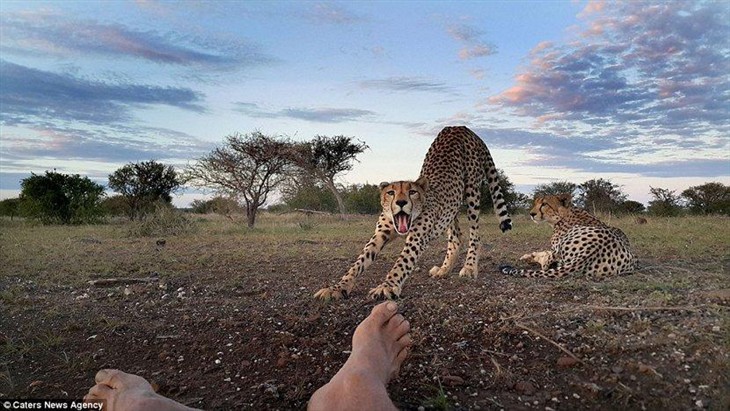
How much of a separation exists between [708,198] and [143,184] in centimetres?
2149

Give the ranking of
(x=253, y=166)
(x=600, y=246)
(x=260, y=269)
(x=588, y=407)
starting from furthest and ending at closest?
(x=253, y=166) → (x=260, y=269) → (x=600, y=246) → (x=588, y=407)

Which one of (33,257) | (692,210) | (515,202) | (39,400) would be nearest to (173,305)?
(39,400)

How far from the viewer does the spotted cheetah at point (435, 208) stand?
13.9 ft

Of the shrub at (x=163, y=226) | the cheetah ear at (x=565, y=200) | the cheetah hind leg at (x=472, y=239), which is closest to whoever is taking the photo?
the cheetah hind leg at (x=472, y=239)

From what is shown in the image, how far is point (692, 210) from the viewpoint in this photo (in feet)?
59.7

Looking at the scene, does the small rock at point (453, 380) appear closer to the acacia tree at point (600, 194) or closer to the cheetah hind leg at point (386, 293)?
the cheetah hind leg at point (386, 293)

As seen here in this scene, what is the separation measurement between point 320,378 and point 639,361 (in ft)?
4.85

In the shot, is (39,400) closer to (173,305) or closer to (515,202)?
(173,305)

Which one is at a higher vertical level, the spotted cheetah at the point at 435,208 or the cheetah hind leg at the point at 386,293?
the spotted cheetah at the point at 435,208

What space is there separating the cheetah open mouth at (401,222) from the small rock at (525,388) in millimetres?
2230

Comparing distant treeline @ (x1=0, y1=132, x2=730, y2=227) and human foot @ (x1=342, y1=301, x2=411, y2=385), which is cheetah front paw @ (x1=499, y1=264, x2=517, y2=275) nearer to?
human foot @ (x1=342, y1=301, x2=411, y2=385)

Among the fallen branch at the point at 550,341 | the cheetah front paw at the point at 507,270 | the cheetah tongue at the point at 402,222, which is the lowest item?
the fallen branch at the point at 550,341

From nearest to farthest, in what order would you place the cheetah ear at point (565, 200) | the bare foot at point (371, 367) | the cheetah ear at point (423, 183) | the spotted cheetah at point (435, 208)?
the bare foot at point (371, 367) → the spotted cheetah at point (435, 208) → the cheetah ear at point (423, 183) → the cheetah ear at point (565, 200)

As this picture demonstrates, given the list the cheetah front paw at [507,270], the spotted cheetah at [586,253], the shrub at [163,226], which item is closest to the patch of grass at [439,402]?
the spotted cheetah at [586,253]
